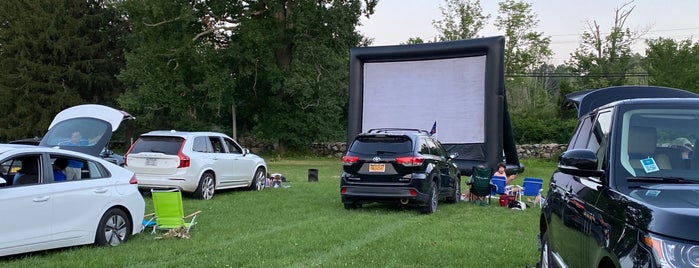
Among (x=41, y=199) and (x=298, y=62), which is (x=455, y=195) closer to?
(x=41, y=199)

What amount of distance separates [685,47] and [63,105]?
131 feet

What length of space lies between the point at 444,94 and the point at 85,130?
10.6 meters

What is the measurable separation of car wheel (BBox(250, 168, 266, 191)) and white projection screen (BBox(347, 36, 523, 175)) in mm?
4153

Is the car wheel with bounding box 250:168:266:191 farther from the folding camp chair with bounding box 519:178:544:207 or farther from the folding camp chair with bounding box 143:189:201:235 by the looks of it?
the folding camp chair with bounding box 143:189:201:235

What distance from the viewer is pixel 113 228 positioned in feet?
25.9

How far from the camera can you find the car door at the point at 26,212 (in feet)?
21.2

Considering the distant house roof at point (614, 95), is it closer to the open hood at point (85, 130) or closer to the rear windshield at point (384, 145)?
the rear windshield at point (384, 145)

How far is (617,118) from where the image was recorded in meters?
4.00

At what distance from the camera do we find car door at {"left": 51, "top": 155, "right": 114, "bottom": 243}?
7.08 m

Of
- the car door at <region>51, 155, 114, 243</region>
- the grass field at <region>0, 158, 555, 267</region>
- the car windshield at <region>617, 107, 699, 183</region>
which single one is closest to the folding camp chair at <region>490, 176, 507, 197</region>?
the grass field at <region>0, 158, 555, 267</region>

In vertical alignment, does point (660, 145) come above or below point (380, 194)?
above

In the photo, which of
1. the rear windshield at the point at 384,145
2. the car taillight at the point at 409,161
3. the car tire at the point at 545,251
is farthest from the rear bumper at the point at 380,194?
the car tire at the point at 545,251

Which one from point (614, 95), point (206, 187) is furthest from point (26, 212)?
point (206, 187)

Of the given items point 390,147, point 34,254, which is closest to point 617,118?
point 34,254
